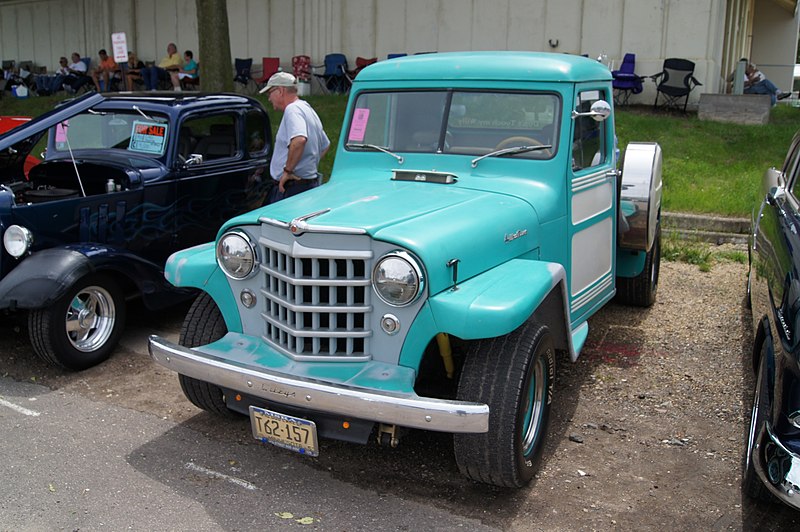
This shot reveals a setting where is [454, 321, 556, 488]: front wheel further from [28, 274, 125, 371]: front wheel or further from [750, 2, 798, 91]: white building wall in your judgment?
[750, 2, 798, 91]: white building wall

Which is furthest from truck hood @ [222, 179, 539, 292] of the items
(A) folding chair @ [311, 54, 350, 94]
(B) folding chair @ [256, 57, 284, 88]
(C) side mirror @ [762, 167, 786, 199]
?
(B) folding chair @ [256, 57, 284, 88]

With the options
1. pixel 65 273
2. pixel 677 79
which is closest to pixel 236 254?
pixel 65 273

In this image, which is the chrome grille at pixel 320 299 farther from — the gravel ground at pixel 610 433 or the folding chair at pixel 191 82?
the folding chair at pixel 191 82

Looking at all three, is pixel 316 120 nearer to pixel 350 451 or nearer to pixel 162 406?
Result: pixel 162 406

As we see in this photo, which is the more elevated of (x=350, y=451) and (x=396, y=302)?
(x=396, y=302)

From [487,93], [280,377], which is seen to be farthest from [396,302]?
[487,93]

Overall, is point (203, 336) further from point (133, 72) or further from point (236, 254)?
point (133, 72)

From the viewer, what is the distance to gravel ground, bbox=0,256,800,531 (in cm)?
358

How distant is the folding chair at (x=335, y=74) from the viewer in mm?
16859

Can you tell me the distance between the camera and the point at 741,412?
4.57 meters

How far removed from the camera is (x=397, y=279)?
11.1ft

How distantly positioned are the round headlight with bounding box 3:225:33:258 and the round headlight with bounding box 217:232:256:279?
6.51 feet

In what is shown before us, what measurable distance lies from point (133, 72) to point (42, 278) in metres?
16.0

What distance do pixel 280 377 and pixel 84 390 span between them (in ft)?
7.09
